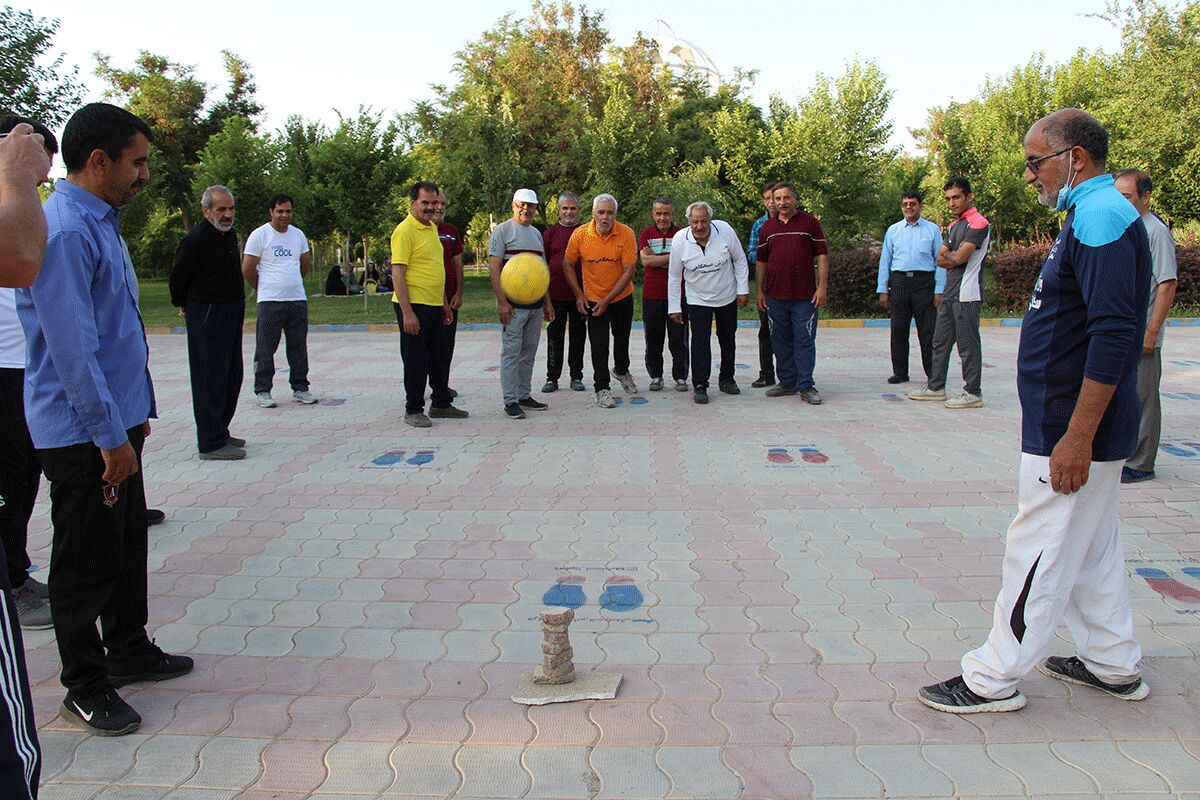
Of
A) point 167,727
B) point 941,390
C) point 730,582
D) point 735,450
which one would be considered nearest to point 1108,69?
point 941,390

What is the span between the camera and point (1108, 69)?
34.3m

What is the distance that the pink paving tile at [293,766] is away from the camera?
117 inches

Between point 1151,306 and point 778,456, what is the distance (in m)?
2.64

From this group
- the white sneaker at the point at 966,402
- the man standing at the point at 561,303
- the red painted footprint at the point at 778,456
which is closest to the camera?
the red painted footprint at the point at 778,456

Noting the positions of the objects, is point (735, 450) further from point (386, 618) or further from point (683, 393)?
point (386, 618)

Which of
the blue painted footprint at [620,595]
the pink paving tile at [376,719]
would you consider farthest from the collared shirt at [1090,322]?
the pink paving tile at [376,719]

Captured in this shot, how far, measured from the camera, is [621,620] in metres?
4.25

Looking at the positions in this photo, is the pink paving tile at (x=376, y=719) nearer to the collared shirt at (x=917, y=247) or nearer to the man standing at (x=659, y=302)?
the man standing at (x=659, y=302)

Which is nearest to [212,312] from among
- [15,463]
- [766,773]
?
[15,463]

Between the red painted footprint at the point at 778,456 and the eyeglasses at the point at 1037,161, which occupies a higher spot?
the eyeglasses at the point at 1037,161

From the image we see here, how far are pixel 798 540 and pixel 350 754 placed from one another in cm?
291

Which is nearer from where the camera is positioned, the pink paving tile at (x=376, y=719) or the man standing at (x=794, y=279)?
the pink paving tile at (x=376, y=719)

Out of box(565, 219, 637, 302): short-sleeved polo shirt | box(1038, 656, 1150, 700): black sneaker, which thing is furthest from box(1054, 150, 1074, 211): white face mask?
box(565, 219, 637, 302): short-sleeved polo shirt

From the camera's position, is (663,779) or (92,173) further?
(92,173)
